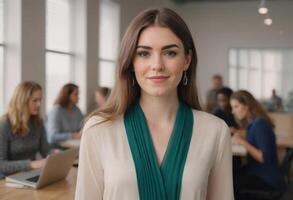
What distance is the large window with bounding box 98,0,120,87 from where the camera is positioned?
6.97 m

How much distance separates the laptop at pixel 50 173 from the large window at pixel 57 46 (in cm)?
319

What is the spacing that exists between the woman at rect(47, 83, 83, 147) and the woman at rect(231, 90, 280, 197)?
1.92 m

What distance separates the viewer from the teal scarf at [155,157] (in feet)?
3.50

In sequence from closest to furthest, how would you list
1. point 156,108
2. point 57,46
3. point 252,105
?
point 156,108 → point 252,105 → point 57,46

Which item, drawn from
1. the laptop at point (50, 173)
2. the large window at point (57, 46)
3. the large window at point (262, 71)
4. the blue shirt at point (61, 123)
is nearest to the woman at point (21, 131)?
the laptop at point (50, 173)

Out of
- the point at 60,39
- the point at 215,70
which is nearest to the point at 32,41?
the point at 60,39

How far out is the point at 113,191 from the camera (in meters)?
1.07

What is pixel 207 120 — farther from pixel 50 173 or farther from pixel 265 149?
pixel 265 149

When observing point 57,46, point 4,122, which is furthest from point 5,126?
point 57,46

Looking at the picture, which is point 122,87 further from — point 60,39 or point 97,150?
point 60,39

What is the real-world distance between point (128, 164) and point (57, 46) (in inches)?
193

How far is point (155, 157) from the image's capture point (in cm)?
110

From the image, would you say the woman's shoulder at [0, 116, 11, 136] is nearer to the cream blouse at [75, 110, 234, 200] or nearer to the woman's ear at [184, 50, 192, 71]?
the cream blouse at [75, 110, 234, 200]

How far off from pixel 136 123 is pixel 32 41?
3938 mm
